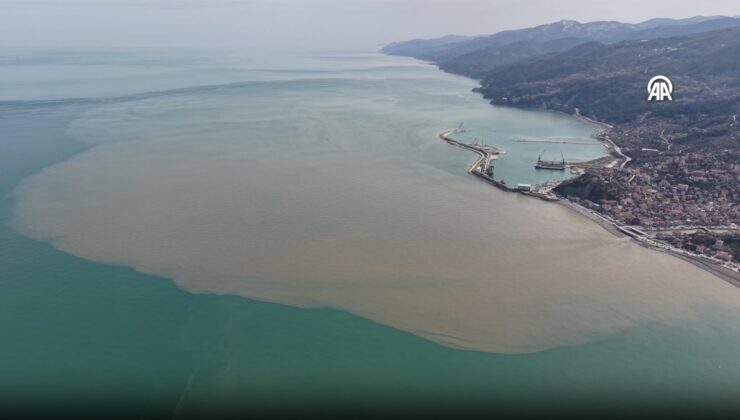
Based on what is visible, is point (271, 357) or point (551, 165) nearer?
point (271, 357)

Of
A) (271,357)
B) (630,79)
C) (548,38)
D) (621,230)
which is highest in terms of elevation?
(548,38)

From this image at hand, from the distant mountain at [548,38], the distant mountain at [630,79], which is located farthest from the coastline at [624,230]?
the distant mountain at [548,38]

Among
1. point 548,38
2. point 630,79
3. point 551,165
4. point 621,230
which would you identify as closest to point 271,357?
point 621,230

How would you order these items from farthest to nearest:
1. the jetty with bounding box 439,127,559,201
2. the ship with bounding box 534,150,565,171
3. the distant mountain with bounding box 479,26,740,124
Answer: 1. the distant mountain with bounding box 479,26,740,124
2. the ship with bounding box 534,150,565,171
3. the jetty with bounding box 439,127,559,201

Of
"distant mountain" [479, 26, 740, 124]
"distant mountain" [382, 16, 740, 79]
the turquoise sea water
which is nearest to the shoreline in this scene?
the turquoise sea water

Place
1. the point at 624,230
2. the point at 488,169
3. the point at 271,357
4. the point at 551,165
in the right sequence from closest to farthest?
the point at 271,357 < the point at 624,230 < the point at 488,169 < the point at 551,165

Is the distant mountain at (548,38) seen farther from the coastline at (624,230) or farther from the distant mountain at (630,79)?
the coastline at (624,230)

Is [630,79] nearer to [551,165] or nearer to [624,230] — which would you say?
[551,165]

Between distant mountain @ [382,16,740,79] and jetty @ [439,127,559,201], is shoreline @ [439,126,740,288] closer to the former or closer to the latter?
jetty @ [439,127,559,201]

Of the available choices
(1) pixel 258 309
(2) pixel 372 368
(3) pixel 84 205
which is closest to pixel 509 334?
(2) pixel 372 368
